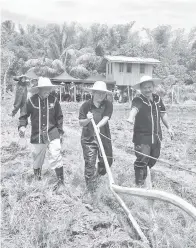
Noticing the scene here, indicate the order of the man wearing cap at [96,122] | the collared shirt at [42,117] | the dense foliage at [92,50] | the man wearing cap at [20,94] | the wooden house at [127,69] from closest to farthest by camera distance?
the man wearing cap at [96,122], the collared shirt at [42,117], the man wearing cap at [20,94], the wooden house at [127,69], the dense foliage at [92,50]

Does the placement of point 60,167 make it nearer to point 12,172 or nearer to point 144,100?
point 12,172

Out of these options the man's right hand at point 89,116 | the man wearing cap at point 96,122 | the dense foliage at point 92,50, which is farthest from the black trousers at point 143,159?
the dense foliage at point 92,50

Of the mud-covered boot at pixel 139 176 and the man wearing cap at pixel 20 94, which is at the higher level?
the man wearing cap at pixel 20 94

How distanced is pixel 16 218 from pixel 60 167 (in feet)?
3.77

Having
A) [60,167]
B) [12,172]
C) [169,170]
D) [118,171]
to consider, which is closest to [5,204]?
[60,167]

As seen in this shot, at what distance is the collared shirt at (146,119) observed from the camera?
451cm

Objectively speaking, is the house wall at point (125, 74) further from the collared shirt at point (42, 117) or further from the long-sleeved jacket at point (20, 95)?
the collared shirt at point (42, 117)

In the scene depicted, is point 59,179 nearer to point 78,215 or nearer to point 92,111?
point 92,111

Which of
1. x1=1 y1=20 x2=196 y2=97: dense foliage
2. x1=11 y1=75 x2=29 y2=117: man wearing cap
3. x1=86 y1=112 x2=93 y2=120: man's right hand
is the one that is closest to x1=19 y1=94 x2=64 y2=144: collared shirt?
x1=86 y1=112 x2=93 y2=120: man's right hand

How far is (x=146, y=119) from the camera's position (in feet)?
14.8

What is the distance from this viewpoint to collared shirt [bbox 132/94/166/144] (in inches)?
177

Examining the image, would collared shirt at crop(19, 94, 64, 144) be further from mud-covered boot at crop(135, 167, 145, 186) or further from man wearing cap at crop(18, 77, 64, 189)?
mud-covered boot at crop(135, 167, 145, 186)

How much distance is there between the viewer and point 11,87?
34531mm

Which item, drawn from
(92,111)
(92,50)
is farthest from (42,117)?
(92,50)
